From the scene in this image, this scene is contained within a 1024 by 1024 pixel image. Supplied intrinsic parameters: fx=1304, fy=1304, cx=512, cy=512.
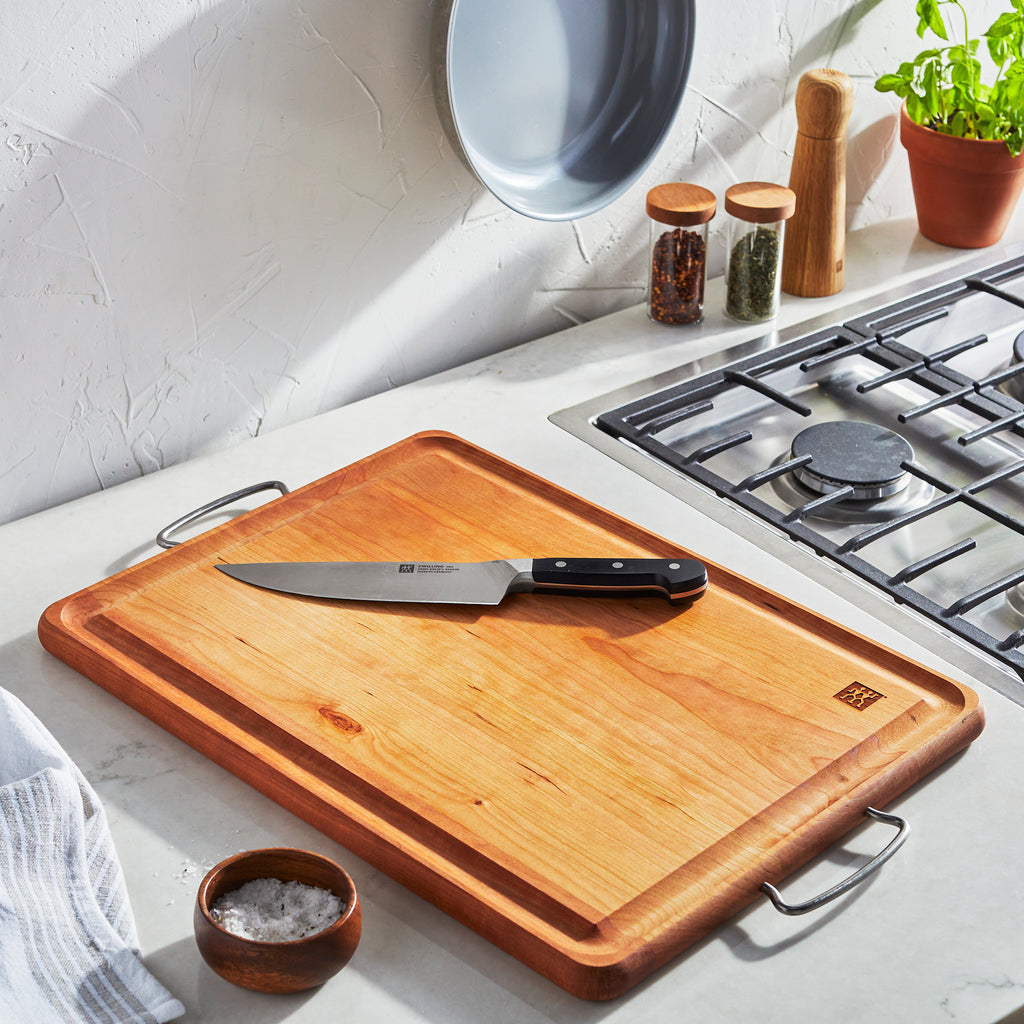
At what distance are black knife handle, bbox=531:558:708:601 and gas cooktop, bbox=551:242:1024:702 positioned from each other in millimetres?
128

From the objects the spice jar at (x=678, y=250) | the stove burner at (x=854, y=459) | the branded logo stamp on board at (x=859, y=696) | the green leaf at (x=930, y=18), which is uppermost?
the green leaf at (x=930, y=18)

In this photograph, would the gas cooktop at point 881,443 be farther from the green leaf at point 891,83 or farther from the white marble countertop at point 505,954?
the green leaf at point 891,83

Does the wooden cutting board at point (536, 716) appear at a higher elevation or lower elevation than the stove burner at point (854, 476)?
lower

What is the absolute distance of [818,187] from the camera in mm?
1332

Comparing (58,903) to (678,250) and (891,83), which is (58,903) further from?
(891,83)

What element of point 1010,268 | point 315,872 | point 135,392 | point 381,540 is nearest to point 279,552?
point 381,540

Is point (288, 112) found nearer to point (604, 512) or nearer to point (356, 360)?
point (356, 360)

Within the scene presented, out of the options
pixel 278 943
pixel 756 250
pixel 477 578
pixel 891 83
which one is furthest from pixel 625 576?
pixel 891 83

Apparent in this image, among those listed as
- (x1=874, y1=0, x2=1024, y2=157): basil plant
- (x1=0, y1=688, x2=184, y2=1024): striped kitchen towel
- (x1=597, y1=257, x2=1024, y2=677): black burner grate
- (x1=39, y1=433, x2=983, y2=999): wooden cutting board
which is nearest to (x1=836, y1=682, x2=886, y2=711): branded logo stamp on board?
(x1=39, y1=433, x2=983, y2=999): wooden cutting board

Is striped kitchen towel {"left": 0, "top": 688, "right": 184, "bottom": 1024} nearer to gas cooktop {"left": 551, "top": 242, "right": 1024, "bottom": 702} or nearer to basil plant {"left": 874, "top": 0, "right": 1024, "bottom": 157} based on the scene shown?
gas cooktop {"left": 551, "top": 242, "right": 1024, "bottom": 702}

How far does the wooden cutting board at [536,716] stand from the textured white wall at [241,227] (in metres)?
0.17

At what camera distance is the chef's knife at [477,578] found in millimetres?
929

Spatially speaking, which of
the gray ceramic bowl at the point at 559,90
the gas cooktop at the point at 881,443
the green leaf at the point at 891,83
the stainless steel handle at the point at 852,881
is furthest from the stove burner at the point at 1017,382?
the stainless steel handle at the point at 852,881

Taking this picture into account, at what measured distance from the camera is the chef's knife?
929 mm
